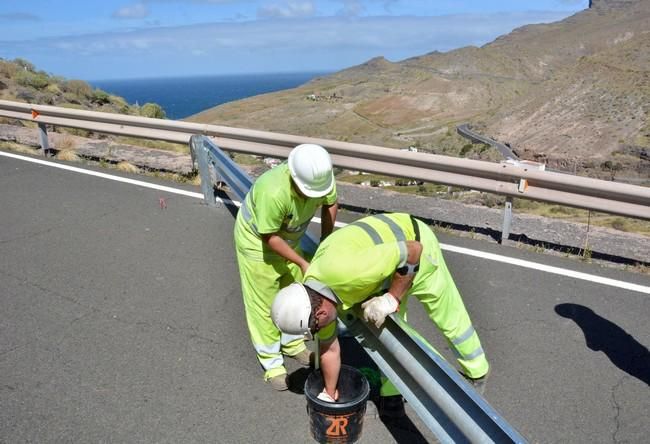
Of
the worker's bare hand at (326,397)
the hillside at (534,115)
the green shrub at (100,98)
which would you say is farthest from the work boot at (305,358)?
the hillside at (534,115)

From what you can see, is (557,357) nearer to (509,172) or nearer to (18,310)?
(509,172)

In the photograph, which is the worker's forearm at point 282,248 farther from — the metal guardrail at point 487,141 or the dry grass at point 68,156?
the metal guardrail at point 487,141

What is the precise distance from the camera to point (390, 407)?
3430 mm

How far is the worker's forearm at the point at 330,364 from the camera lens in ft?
10.3

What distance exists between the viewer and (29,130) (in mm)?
12125

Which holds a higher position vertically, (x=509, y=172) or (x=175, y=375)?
(x=509, y=172)

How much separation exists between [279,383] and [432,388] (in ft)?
4.89

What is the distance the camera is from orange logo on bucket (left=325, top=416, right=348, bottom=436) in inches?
120

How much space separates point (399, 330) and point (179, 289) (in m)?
2.72

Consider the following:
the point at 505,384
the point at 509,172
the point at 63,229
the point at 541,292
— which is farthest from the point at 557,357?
the point at 63,229

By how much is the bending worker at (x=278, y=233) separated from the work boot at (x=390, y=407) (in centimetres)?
68

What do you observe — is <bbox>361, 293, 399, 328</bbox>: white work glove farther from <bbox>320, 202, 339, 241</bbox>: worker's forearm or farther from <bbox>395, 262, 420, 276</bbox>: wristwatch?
<bbox>320, 202, 339, 241</bbox>: worker's forearm

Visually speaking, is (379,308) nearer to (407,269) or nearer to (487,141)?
(407,269)

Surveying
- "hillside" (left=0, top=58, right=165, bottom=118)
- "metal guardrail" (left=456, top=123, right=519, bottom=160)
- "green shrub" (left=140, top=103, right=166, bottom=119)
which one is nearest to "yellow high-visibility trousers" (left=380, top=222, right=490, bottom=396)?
"hillside" (left=0, top=58, right=165, bottom=118)
